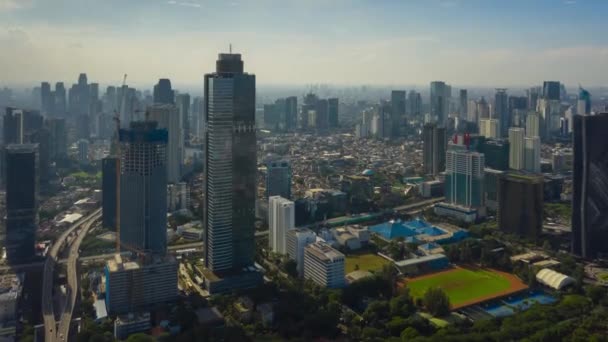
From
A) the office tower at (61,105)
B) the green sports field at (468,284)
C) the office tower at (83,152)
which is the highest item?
the office tower at (61,105)

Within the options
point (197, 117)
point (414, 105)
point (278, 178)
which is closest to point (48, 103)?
point (197, 117)

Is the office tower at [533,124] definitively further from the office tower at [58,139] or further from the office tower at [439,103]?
the office tower at [58,139]

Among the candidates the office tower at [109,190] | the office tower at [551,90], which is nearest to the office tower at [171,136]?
the office tower at [109,190]

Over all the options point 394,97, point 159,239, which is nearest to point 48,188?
point 159,239

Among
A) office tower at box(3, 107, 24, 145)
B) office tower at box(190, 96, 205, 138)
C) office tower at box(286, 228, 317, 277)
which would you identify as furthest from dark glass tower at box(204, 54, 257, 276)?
office tower at box(190, 96, 205, 138)

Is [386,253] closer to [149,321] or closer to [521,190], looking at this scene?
[521,190]

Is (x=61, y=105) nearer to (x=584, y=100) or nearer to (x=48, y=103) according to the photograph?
(x=48, y=103)
